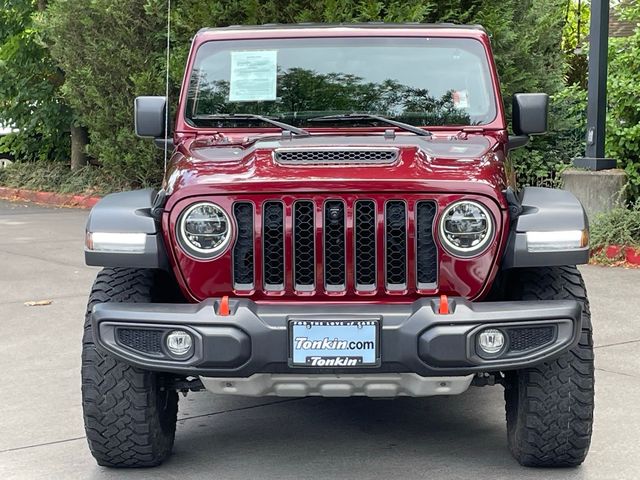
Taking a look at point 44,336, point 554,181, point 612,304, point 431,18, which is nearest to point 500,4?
point 431,18

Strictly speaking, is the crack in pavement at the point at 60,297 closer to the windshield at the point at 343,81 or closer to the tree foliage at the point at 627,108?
the windshield at the point at 343,81

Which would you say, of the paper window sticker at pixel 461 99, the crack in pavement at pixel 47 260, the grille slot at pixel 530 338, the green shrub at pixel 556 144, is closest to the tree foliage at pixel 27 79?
the crack in pavement at pixel 47 260

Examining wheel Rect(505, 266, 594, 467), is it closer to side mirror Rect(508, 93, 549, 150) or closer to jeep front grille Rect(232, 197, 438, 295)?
jeep front grille Rect(232, 197, 438, 295)

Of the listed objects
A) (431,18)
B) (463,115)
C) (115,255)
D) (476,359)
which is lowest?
(476,359)

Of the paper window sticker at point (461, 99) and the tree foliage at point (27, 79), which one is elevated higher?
the tree foliage at point (27, 79)

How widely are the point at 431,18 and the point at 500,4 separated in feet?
2.78

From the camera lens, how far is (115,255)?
4219 mm

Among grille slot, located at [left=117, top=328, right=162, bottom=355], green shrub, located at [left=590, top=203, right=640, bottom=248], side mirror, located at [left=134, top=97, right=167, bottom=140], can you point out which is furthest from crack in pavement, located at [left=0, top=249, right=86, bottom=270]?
grille slot, located at [left=117, top=328, right=162, bottom=355]

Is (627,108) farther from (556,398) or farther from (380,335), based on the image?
(380,335)

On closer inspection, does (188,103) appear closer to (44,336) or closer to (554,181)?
(44,336)

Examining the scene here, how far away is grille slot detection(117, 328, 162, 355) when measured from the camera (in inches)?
159

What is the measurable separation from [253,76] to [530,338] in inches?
82.0

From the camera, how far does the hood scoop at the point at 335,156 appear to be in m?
4.29

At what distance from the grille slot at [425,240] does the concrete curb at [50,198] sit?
1308 cm
